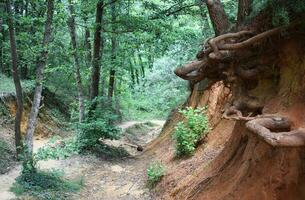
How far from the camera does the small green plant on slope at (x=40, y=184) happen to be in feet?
33.6

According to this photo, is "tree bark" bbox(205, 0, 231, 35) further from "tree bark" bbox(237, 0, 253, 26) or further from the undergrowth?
the undergrowth

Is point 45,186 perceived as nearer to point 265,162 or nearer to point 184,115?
point 184,115

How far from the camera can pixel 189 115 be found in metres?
12.2

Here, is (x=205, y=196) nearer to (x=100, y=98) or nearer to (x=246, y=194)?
(x=246, y=194)

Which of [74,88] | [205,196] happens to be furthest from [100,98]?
[74,88]

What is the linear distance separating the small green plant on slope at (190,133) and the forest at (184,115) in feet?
0.10

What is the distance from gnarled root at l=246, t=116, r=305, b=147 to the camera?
4.74 m

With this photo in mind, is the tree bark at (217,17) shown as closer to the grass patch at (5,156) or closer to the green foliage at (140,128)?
the grass patch at (5,156)

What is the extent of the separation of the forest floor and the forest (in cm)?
4

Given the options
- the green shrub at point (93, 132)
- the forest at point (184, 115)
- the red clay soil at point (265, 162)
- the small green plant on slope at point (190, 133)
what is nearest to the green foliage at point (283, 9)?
the forest at point (184, 115)

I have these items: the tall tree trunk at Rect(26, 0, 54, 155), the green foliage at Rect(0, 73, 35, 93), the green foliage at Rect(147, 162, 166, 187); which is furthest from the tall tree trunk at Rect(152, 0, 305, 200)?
the green foliage at Rect(0, 73, 35, 93)

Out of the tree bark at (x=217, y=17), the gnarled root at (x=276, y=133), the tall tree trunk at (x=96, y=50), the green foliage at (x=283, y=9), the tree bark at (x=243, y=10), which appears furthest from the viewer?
the tall tree trunk at (x=96, y=50)

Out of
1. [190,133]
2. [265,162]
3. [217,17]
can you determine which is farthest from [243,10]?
[190,133]

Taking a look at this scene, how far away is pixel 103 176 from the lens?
43.2ft
